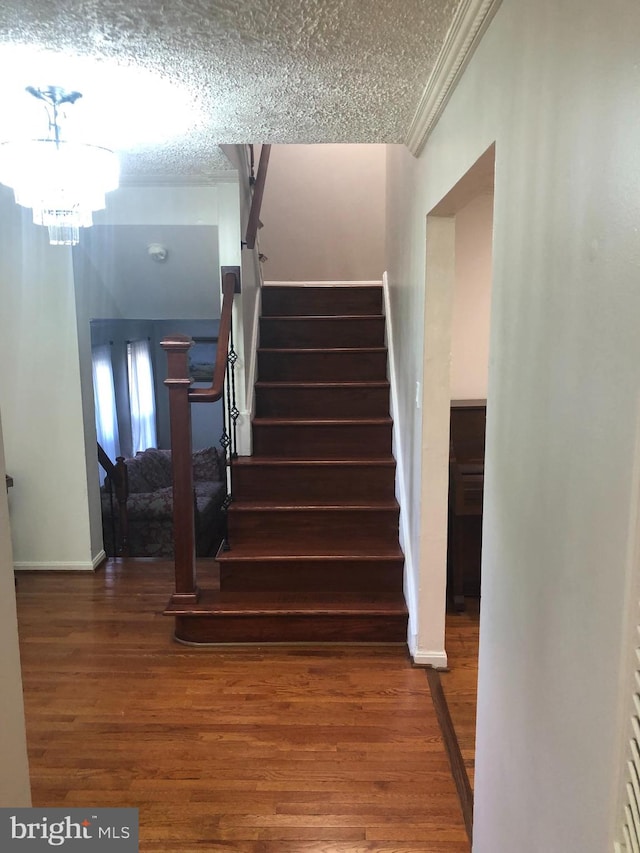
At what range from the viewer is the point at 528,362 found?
116cm

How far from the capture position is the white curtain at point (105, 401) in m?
6.57

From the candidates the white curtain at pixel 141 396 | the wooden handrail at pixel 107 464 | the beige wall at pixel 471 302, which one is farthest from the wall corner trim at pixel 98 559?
the white curtain at pixel 141 396

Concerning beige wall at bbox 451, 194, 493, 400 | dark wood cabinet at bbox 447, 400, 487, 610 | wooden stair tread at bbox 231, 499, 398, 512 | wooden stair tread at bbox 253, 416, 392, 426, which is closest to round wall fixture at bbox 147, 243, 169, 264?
wooden stair tread at bbox 253, 416, 392, 426

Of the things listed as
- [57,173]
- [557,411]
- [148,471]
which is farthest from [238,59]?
[148,471]

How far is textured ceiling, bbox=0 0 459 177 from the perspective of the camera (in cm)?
147

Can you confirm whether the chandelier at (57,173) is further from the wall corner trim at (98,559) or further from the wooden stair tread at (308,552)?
the wall corner trim at (98,559)

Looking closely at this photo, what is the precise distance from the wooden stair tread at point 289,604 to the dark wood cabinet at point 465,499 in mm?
448

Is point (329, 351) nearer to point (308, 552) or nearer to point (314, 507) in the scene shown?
point (314, 507)

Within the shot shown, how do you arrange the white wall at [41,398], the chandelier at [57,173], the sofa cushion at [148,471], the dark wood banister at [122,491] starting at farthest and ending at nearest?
1. the sofa cushion at [148,471]
2. the dark wood banister at [122,491]
3. the white wall at [41,398]
4. the chandelier at [57,173]

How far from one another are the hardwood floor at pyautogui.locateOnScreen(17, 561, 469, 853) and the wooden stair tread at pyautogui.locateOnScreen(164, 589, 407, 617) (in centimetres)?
18

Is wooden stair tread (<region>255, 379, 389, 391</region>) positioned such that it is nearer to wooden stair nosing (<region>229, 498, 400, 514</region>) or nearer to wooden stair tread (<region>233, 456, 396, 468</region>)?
wooden stair tread (<region>233, 456, 396, 468</region>)

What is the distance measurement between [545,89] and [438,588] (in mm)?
2101

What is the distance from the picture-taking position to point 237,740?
2.27m

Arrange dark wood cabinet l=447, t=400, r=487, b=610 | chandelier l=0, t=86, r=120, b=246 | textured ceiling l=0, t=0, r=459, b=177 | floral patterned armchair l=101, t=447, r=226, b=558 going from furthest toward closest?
1. floral patterned armchair l=101, t=447, r=226, b=558
2. dark wood cabinet l=447, t=400, r=487, b=610
3. chandelier l=0, t=86, r=120, b=246
4. textured ceiling l=0, t=0, r=459, b=177
